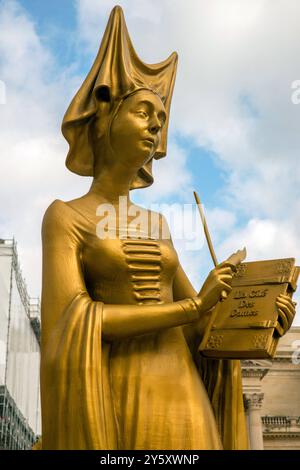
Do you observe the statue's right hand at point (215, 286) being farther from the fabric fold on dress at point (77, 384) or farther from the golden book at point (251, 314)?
the fabric fold on dress at point (77, 384)

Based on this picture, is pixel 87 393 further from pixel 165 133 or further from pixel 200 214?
pixel 165 133

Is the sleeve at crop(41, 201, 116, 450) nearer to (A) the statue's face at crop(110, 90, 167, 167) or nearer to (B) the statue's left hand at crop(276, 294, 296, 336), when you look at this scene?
(A) the statue's face at crop(110, 90, 167, 167)

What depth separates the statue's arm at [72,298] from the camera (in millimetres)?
3479

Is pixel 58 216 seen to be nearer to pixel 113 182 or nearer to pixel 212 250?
pixel 113 182

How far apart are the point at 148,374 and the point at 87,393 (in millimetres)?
457

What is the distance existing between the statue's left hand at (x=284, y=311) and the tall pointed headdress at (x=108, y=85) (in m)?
1.40

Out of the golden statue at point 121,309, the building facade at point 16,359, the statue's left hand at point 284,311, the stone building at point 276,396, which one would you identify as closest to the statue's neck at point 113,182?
the golden statue at point 121,309

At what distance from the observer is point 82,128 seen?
14.1 feet

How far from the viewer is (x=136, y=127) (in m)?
4.05

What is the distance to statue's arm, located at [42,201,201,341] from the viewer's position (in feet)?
11.4

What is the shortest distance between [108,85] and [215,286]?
1.49 meters

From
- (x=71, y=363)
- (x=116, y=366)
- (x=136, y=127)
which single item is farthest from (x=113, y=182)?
(x=71, y=363)

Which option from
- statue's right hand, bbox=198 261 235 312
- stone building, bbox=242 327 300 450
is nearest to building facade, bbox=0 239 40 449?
stone building, bbox=242 327 300 450
